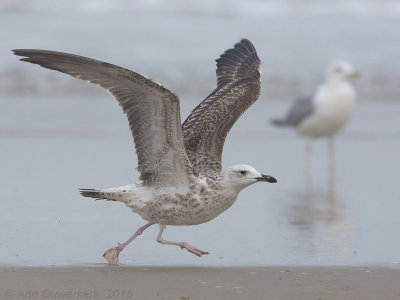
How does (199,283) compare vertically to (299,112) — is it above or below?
below

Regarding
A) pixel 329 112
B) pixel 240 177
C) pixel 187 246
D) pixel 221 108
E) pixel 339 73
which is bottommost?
pixel 187 246

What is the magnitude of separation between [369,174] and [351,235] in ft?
9.74

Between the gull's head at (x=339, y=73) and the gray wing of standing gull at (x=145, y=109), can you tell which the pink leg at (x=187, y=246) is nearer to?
the gray wing of standing gull at (x=145, y=109)

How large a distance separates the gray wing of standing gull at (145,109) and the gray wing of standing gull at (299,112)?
6.24 m

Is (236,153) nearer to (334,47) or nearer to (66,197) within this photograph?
(66,197)

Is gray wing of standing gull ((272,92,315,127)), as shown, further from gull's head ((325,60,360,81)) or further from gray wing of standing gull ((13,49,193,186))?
gray wing of standing gull ((13,49,193,186))

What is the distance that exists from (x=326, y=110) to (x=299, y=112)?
1.19ft

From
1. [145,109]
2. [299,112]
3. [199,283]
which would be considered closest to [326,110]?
[299,112]

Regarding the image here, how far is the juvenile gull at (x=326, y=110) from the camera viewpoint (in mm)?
11938

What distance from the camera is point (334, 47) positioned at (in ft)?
65.3

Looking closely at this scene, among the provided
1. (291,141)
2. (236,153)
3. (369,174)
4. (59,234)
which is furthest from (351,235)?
(291,141)

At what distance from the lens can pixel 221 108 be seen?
6.97 m

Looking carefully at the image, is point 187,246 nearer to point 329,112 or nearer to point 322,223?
point 322,223

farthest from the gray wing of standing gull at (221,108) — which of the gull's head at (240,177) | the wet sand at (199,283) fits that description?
the wet sand at (199,283)
